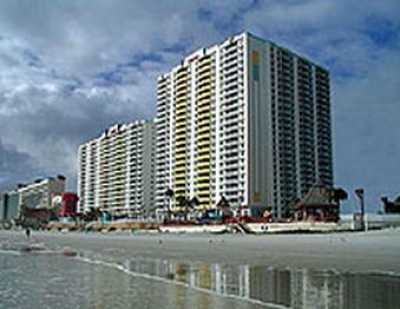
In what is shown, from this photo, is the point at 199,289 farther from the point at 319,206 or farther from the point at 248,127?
the point at 248,127

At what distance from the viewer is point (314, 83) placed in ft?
453

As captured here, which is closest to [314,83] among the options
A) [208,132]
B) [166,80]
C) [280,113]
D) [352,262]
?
[280,113]

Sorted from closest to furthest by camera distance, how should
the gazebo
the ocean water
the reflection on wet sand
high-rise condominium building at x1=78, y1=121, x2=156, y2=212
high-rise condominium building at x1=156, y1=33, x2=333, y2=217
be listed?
1. the ocean water
2. the reflection on wet sand
3. the gazebo
4. high-rise condominium building at x1=156, y1=33, x2=333, y2=217
5. high-rise condominium building at x1=78, y1=121, x2=156, y2=212

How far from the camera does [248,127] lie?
11781cm

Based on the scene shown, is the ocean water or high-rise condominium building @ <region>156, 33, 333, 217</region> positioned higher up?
high-rise condominium building @ <region>156, 33, 333, 217</region>

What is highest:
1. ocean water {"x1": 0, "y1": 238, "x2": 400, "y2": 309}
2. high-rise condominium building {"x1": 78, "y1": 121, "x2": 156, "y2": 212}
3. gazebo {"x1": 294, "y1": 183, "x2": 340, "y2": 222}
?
high-rise condominium building {"x1": 78, "y1": 121, "x2": 156, "y2": 212}

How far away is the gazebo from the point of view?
7309cm

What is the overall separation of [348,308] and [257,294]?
10.5 ft

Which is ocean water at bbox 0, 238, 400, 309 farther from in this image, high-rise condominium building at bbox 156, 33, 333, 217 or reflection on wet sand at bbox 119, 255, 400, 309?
high-rise condominium building at bbox 156, 33, 333, 217

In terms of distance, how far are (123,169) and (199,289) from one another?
162m

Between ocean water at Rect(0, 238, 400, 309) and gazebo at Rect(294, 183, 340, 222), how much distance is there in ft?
171

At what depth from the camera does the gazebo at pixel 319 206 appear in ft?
240

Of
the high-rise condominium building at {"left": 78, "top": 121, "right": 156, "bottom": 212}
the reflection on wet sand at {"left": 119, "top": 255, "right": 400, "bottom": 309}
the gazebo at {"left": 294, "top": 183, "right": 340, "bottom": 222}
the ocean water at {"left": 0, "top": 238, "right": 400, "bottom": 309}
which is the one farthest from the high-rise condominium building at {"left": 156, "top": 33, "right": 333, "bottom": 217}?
the ocean water at {"left": 0, "top": 238, "right": 400, "bottom": 309}

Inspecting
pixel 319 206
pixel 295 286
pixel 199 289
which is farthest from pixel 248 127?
pixel 199 289
